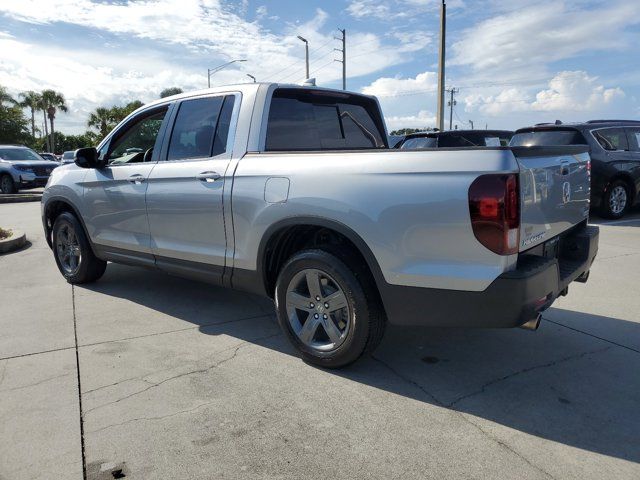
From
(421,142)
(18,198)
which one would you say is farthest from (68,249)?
(18,198)

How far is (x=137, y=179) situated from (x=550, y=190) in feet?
10.8

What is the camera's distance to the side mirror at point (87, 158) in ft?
16.1

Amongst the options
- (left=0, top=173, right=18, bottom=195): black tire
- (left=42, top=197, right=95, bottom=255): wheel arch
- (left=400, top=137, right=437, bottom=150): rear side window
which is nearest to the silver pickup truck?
(left=42, top=197, right=95, bottom=255): wheel arch

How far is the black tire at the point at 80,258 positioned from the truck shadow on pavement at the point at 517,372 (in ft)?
3.82

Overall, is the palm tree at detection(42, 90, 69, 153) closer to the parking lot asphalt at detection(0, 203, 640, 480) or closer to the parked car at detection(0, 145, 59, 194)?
the parked car at detection(0, 145, 59, 194)

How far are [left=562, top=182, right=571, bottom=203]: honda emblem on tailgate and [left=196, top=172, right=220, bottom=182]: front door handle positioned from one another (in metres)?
2.31

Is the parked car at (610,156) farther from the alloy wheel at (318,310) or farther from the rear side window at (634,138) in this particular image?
the alloy wheel at (318,310)

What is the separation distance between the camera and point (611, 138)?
372 inches

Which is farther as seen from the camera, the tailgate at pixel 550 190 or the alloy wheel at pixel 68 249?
the alloy wheel at pixel 68 249

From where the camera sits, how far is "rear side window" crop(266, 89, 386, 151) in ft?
12.6

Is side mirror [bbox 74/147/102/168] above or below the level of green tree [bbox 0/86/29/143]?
below

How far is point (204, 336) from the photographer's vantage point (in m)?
4.03

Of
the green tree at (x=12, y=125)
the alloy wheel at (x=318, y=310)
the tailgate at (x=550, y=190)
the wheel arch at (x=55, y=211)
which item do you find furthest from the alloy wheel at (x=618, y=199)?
the green tree at (x=12, y=125)

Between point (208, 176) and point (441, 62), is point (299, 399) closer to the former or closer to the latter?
point (208, 176)
